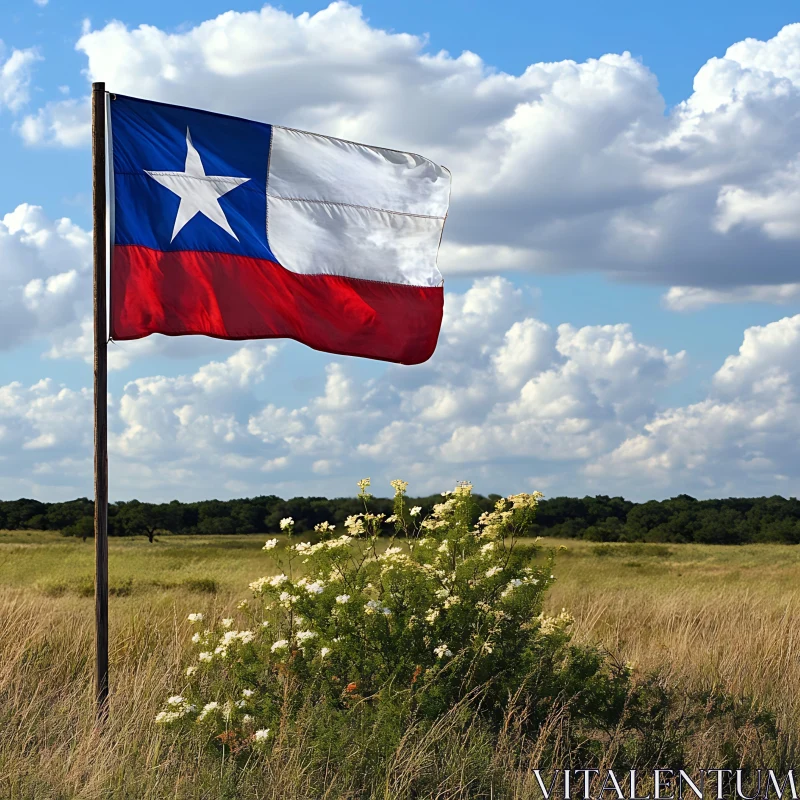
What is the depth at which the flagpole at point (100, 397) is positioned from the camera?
7.33 m

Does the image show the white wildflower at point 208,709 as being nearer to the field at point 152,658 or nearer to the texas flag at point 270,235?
the field at point 152,658

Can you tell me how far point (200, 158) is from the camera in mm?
7648

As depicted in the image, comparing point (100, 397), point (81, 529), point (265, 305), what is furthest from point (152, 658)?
point (81, 529)

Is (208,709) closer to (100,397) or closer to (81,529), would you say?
(100,397)

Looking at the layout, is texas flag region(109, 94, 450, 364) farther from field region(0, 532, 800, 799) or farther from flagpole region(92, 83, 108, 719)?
field region(0, 532, 800, 799)

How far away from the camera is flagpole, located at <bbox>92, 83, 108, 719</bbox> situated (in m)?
7.33

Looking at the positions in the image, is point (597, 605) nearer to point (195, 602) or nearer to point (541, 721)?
point (195, 602)

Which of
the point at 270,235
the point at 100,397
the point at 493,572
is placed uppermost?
the point at 270,235

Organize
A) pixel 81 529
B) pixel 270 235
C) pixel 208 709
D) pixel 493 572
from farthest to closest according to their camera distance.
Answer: pixel 81 529 < pixel 270 235 < pixel 493 572 < pixel 208 709

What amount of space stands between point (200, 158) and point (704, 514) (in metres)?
45.9

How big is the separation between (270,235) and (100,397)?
1.97 meters

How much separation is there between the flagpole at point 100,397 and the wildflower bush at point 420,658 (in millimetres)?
748

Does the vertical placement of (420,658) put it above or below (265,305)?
below

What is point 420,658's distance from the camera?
6691 mm
